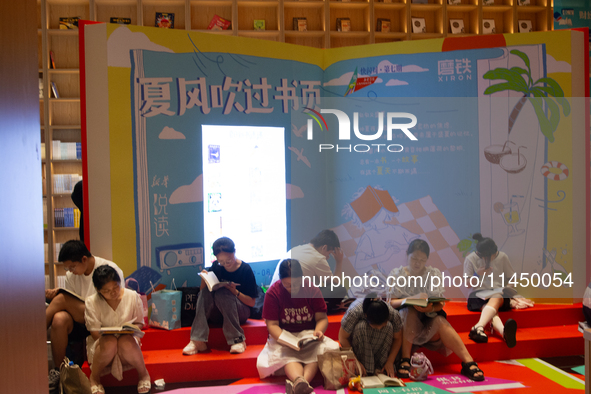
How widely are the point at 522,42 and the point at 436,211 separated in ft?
5.94

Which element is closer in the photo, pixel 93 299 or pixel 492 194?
pixel 93 299

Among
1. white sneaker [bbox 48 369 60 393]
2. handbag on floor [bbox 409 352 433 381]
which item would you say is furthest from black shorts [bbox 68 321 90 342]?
handbag on floor [bbox 409 352 433 381]

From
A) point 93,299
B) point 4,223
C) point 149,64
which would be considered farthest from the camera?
point 149,64

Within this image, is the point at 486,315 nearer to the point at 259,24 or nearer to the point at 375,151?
the point at 375,151

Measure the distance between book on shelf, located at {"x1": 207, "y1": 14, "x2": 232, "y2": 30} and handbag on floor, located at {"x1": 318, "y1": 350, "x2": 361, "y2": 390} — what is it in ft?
14.8

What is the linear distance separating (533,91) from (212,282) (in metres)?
3.48

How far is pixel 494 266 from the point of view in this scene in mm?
→ 4086

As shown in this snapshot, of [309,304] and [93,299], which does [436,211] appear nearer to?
[309,304]

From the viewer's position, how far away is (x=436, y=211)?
4266mm

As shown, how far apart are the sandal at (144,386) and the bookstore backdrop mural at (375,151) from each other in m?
1.03

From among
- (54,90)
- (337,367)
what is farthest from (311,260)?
(54,90)

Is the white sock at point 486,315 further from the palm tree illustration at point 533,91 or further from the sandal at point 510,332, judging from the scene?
the palm tree illustration at point 533,91

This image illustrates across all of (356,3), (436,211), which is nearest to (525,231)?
(436,211)

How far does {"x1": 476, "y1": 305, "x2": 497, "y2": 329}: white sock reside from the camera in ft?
Answer: 12.1
